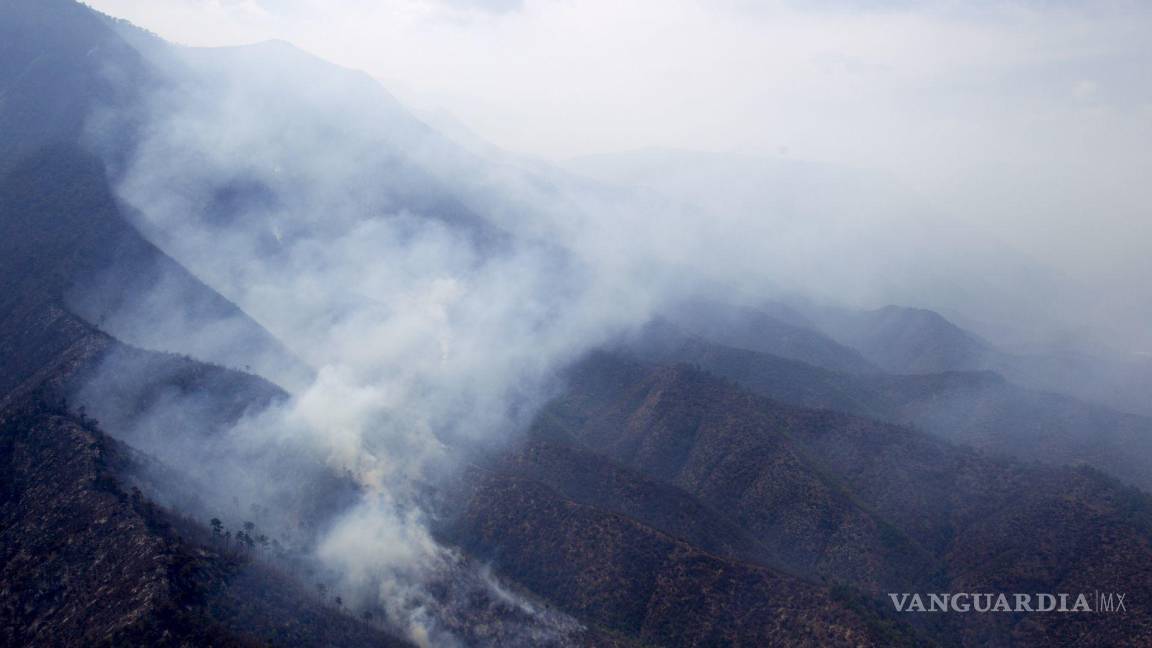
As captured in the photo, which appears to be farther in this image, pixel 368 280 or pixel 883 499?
pixel 368 280

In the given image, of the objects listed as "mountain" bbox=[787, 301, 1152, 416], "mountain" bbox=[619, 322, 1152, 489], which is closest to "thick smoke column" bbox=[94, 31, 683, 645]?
"mountain" bbox=[619, 322, 1152, 489]

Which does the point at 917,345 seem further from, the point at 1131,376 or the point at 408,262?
the point at 408,262

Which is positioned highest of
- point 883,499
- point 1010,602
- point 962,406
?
point 962,406

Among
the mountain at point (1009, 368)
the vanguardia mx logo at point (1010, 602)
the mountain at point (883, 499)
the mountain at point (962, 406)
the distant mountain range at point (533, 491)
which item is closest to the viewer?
the distant mountain range at point (533, 491)

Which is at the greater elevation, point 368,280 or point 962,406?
point 962,406

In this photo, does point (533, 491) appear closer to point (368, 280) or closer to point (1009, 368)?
point (368, 280)

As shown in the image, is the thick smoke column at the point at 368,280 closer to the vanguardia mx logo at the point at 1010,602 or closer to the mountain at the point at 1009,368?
the vanguardia mx logo at the point at 1010,602

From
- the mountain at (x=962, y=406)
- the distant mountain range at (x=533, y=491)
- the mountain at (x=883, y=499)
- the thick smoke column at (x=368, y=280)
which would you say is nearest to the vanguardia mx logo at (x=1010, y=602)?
the mountain at (x=883, y=499)

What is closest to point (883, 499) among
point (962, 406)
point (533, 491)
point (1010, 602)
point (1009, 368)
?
point (1010, 602)

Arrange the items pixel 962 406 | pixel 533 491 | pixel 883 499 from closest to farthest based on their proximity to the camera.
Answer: pixel 533 491 < pixel 883 499 < pixel 962 406

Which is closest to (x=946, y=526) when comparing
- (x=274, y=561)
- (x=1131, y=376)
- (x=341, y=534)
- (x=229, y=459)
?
(x=341, y=534)

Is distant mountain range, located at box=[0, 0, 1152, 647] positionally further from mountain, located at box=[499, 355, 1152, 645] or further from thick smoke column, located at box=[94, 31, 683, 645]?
thick smoke column, located at box=[94, 31, 683, 645]
